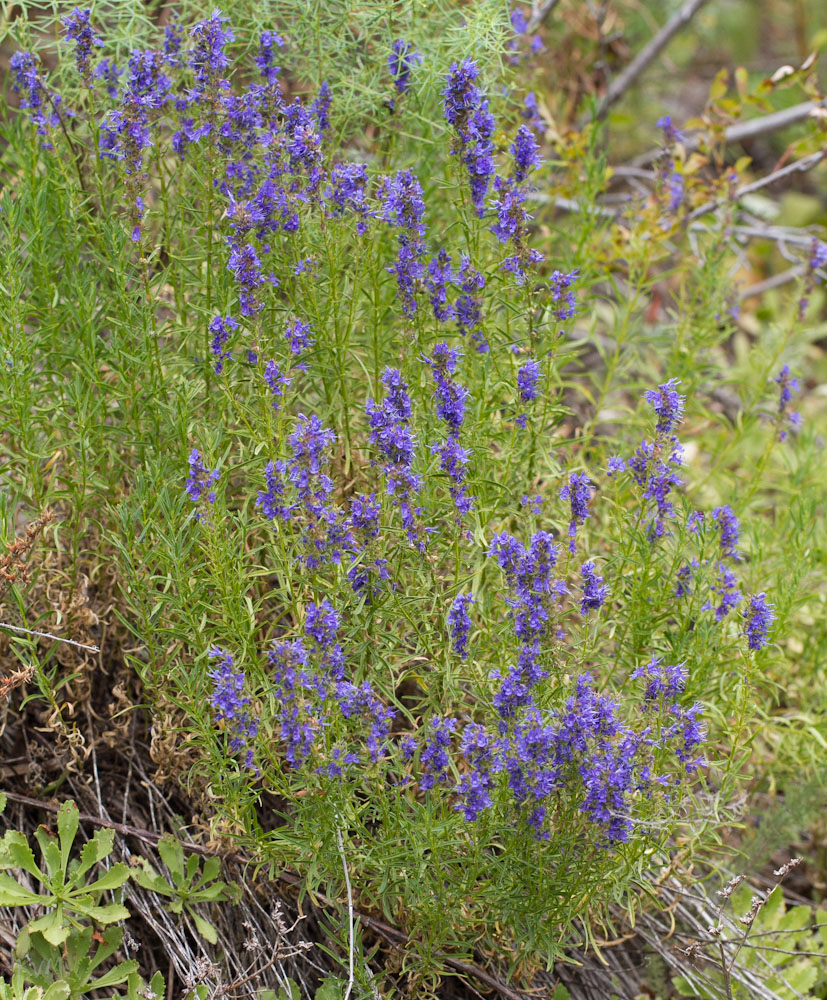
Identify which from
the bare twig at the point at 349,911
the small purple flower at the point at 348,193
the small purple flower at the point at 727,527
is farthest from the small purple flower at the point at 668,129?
the bare twig at the point at 349,911

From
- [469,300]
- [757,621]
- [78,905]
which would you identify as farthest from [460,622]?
[78,905]

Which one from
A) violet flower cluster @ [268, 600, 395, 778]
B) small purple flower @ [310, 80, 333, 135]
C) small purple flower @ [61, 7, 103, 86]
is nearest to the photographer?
violet flower cluster @ [268, 600, 395, 778]

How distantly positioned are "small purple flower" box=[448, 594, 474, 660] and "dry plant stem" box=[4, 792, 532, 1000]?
0.66 metres

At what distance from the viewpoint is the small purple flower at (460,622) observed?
214cm

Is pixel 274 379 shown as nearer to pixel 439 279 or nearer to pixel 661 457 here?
pixel 439 279

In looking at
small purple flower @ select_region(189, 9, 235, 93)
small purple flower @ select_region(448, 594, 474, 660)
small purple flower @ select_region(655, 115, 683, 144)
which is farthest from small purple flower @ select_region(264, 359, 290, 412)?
small purple flower @ select_region(655, 115, 683, 144)

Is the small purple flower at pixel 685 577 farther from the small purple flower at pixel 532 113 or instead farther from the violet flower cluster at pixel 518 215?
the small purple flower at pixel 532 113

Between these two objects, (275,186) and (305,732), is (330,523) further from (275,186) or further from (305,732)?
(275,186)

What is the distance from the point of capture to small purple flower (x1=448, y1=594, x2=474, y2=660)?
2.14 m

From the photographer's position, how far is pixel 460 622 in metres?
2.19

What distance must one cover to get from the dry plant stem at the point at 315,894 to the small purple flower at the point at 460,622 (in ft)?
2.15

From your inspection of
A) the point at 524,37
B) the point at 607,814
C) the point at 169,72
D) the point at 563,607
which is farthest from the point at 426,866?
the point at 524,37

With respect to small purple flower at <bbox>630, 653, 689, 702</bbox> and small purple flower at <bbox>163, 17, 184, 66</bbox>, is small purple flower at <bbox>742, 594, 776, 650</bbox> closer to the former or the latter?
small purple flower at <bbox>630, 653, 689, 702</bbox>

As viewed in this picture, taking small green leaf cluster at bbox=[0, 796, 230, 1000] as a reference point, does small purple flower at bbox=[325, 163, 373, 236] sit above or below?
above
